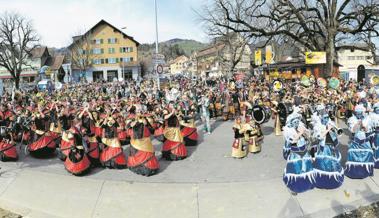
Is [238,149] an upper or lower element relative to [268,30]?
lower

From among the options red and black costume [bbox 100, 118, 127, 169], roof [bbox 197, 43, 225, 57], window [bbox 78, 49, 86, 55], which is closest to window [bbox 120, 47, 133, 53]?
window [bbox 78, 49, 86, 55]

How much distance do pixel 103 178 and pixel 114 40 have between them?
6840cm

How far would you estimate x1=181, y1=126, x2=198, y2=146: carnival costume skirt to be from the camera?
11258 millimetres

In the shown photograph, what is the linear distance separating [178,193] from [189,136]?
418cm

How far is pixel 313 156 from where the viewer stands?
745 cm

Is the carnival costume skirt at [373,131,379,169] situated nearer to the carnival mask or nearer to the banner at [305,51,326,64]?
the carnival mask

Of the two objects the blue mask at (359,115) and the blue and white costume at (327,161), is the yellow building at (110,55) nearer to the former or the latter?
the blue mask at (359,115)

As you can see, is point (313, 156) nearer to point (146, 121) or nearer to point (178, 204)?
point (178, 204)

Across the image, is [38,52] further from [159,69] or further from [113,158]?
[113,158]

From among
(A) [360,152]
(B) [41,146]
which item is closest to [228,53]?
(B) [41,146]

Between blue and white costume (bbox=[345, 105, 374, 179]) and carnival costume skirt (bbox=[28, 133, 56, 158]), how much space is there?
27.3ft

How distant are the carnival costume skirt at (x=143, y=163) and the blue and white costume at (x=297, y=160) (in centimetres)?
313

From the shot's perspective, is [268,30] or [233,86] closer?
[233,86]

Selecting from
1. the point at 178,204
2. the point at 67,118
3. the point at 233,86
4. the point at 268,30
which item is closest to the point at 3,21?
the point at 268,30
